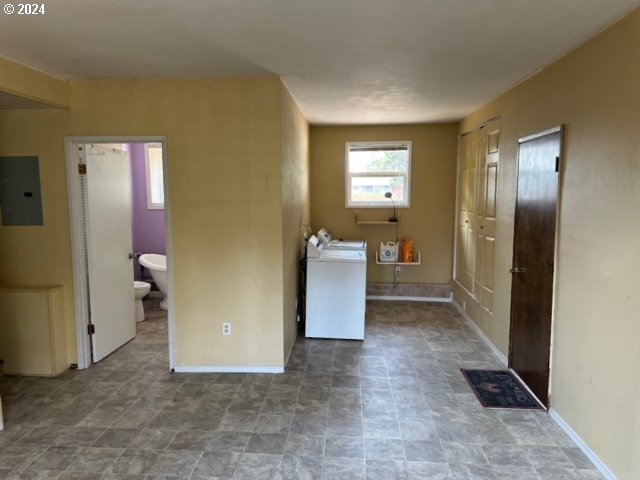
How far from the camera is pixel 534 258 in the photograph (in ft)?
9.46

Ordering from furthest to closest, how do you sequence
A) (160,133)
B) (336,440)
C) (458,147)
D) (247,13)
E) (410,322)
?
(458,147) → (410,322) → (160,133) → (336,440) → (247,13)

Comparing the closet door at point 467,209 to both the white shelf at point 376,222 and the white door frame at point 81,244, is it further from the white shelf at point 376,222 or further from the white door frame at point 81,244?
the white door frame at point 81,244

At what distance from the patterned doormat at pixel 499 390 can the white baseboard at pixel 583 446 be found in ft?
0.54

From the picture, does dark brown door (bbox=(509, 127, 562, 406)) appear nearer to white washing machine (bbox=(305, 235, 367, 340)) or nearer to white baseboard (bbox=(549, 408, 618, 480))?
white baseboard (bbox=(549, 408, 618, 480))

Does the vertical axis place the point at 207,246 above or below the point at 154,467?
above

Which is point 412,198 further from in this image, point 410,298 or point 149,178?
point 149,178

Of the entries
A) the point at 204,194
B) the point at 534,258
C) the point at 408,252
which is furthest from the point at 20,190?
the point at 408,252

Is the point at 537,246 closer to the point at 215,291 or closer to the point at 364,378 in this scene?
the point at 364,378

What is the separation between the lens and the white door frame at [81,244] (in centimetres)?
323

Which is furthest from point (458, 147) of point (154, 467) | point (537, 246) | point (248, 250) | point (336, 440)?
point (154, 467)

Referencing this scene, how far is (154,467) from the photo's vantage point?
2172mm

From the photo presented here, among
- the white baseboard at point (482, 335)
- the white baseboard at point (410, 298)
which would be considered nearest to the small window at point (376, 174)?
the white baseboard at point (410, 298)

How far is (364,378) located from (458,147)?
3.43 m

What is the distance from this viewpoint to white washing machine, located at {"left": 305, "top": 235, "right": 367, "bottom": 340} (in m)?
4.02
